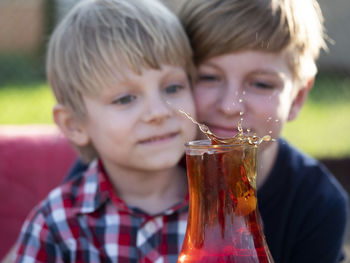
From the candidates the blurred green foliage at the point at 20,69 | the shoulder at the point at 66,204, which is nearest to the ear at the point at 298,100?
the shoulder at the point at 66,204

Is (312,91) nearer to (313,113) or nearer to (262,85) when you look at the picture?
(313,113)

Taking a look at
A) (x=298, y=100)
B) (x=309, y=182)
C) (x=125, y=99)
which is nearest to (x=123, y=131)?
(x=125, y=99)

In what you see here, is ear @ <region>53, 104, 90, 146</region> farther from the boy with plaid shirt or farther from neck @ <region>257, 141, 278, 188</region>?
neck @ <region>257, 141, 278, 188</region>

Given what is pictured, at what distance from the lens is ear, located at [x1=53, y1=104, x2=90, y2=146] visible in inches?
63.6

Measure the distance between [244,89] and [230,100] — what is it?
0.06 m

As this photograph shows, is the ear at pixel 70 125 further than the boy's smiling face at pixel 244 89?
Yes

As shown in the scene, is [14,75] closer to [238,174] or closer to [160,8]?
[160,8]

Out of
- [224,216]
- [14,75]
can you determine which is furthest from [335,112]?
[224,216]

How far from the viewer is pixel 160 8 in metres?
1.53

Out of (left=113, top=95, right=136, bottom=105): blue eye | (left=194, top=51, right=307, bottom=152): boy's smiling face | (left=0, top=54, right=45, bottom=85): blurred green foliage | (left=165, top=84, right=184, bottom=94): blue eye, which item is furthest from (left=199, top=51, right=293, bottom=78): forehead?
(left=0, top=54, right=45, bottom=85): blurred green foliage

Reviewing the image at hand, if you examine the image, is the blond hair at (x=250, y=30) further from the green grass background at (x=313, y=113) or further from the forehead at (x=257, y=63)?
the green grass background at (x=313, y=113)

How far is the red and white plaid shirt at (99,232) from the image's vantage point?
140 centimetres

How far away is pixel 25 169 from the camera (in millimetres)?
2127

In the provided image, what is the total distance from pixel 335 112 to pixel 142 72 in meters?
4.34
